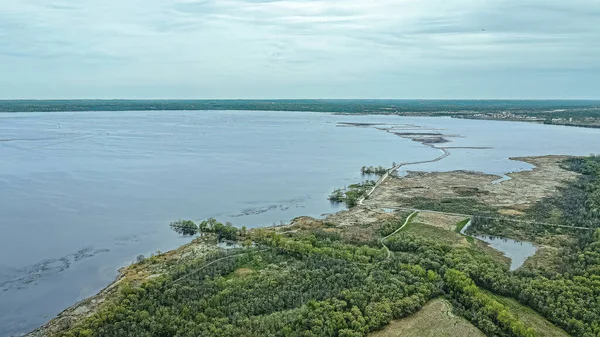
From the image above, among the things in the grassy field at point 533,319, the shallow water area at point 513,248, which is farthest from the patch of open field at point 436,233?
the grassy field at point 533,319

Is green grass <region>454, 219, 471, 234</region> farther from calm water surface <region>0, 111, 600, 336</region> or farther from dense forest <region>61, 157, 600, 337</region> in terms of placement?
calm water surface <region>0, 111, 600, 336</region>

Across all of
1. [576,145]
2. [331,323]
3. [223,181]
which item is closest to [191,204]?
[223,181]

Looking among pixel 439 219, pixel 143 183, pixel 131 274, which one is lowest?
pixel 131 274

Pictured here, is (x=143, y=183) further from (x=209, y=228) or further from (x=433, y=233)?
(x=433, y=233)

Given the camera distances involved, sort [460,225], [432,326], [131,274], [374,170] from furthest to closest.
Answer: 1. [374,170]
2. [460,225]
3. [131,274]
4. [432,326]

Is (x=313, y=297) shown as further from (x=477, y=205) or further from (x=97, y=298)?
(x=477, y=205)

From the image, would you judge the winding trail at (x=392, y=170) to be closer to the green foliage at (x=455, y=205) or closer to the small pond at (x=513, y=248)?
the green foliage at (x=455, y=205)

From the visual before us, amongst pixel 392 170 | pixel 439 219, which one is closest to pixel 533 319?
pixel 439 219

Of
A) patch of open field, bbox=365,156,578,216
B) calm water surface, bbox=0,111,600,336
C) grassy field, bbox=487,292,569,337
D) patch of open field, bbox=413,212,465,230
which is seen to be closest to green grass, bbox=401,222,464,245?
patch of open field, bbox=413,212,465,230
